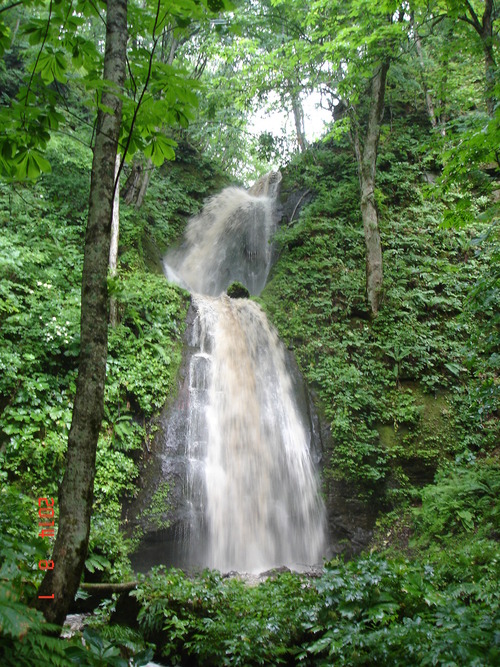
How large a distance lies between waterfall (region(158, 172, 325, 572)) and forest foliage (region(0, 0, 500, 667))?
0.60 metres

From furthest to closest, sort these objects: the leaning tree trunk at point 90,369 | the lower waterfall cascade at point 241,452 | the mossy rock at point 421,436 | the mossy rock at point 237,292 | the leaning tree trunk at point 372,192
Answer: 1. the mossy rock at point 237,292
2. the leaning tree trunk at point 372,192
3. the mossy rock at point 421,436
4. the lower waterfall cascade at point 241,452
5. the leaning tree trunk at point 90,369

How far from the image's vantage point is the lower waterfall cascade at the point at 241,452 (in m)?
7.22

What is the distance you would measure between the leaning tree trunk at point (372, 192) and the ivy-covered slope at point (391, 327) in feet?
1.12

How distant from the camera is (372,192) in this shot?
A: 454 inches

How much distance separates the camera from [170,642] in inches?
130

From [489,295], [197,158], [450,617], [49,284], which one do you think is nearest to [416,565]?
[450,617]

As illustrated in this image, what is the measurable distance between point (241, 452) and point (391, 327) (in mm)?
4727

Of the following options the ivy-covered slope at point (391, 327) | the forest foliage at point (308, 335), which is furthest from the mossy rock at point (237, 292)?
the forest foliage at point (308, 335)
